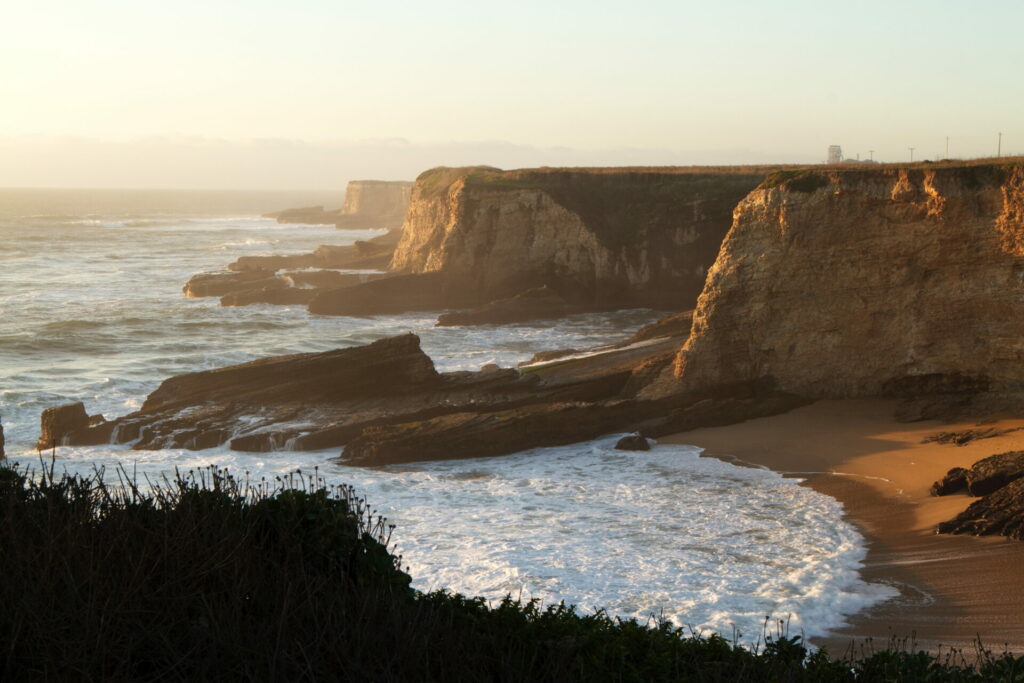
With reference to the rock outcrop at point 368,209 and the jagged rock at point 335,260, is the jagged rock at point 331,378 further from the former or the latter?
the rock outcrop at point 368,209

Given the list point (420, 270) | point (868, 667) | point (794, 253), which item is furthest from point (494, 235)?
point (868, 667)

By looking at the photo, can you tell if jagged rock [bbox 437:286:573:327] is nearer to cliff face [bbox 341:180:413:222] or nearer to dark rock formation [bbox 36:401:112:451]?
dark rock formation [bbox 36:401:112:451]

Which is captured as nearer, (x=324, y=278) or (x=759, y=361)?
(x=759, y=361)

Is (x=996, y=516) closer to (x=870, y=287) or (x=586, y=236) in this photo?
(x=870, y=287)

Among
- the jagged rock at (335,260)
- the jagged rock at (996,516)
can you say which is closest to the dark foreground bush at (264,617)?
the jagged rock at (996,516)

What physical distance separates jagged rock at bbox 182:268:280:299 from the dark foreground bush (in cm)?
5464

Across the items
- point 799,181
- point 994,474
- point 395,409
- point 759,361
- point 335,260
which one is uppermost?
point 799,181

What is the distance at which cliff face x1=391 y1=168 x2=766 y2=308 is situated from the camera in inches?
2224

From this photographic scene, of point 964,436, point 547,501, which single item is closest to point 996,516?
point 964,436

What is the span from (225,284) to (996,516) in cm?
5530

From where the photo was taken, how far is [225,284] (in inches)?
2608

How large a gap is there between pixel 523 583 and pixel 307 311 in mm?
42246

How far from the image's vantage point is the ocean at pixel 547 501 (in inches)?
682

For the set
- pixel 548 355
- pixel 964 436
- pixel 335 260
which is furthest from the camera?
pixel 335 260
